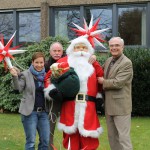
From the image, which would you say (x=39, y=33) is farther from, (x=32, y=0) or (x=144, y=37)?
(x=144, y=37)

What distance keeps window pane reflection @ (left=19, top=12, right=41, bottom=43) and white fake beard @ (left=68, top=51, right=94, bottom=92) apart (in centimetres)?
897

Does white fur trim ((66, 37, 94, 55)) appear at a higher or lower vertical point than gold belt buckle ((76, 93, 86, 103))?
higher

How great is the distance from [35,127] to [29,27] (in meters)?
9.52

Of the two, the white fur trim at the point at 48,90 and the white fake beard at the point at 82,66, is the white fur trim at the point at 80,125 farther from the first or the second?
the white fur trim at the point at 48,90

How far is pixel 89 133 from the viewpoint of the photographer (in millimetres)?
5516

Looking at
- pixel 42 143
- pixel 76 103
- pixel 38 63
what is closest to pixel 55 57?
pixel 38 63

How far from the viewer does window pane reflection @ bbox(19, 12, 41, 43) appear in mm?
14547

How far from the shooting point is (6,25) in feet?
48.9

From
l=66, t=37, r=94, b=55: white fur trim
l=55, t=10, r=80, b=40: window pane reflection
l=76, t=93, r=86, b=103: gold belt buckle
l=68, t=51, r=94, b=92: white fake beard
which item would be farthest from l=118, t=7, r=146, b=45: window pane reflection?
l=76, t=93, r=86, b=103: gold belt buckle

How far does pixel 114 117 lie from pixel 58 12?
28.8 feet

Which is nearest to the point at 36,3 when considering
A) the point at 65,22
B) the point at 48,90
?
the point at 65,22

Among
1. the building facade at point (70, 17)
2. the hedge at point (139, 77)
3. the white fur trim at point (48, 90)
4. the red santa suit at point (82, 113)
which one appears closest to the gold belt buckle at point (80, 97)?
the red santa suit at point (82, 113)

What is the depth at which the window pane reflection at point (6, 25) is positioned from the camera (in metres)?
14.8

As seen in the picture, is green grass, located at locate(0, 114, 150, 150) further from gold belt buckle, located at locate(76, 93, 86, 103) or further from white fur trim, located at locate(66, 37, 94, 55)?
white fur trim, located at locate(66, 37, 94, 55)
